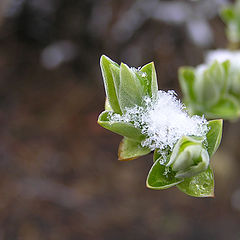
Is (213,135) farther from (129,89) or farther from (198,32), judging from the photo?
(198,32)

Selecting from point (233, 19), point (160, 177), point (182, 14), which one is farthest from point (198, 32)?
point (160, 177)

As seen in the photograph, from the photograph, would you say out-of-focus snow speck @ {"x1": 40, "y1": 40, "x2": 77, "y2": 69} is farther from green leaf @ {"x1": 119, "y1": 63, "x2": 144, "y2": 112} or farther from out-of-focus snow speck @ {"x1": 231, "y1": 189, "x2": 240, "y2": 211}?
green leaf @ {"x1": 119, "y1": 63, "x2": 144, "y2": 112}

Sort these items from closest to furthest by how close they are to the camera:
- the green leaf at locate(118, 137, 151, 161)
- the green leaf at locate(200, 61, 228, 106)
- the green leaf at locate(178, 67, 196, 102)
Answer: the green leaf at locate(118, 137, 151, 161) < the green leaf at locate(200, 61, 228, 106) < the green leaf at locate(178, 67, 196, 102)

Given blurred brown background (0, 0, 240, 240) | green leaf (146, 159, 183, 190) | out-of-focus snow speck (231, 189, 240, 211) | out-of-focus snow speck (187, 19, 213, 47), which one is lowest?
out-of-focus snow speck (231, 189, 240, 211)

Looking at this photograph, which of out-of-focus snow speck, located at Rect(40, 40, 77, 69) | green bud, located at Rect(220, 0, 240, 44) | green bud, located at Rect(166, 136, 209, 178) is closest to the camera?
green bud, located at Rect(166, 136, 209, 178)

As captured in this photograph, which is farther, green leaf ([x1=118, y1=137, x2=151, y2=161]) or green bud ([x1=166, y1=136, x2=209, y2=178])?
green leaf ([x1=118, y1=137, x2=151, y2=161])

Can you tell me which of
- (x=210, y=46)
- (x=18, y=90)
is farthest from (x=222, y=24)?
(x=18, y=90)

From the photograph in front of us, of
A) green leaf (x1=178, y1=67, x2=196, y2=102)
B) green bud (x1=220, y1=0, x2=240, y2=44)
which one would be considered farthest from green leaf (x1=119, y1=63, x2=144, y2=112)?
green bud (x1=220, y1=0, x2=240, y2=44)

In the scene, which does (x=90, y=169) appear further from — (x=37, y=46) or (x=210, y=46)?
(x=210, y=46)
